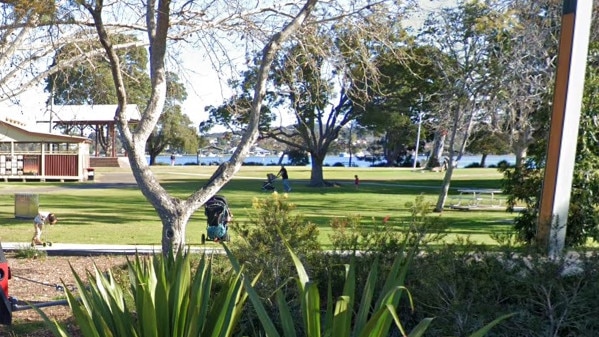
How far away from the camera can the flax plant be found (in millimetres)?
3271

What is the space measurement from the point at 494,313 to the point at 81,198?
2487 centimetres

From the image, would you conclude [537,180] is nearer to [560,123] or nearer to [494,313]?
[560,123]

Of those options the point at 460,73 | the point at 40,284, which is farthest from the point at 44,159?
the point at 40,284

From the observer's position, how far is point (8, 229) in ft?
52.4

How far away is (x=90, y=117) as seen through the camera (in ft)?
120

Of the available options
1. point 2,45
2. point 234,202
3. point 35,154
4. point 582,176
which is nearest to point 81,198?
point 234,202

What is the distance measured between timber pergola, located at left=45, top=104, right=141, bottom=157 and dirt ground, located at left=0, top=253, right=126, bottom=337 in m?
2.30

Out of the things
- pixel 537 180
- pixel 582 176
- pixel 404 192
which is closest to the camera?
pixel 582 176

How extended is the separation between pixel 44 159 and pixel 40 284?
34.2 metres

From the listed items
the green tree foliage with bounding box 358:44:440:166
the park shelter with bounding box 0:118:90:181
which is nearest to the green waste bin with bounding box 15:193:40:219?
the green tree foliage with bounding box 358:44:440:166

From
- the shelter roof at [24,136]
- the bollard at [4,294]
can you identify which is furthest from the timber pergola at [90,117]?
the bollard at [4,294]

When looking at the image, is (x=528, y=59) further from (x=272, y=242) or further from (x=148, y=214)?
(x=272, y=242)

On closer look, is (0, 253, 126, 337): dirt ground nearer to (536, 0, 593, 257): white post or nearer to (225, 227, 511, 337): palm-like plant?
(225, 227, 511, 337): palm-like plant

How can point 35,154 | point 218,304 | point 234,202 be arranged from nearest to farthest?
point 218,304 < point 234,202 < point 35,154
